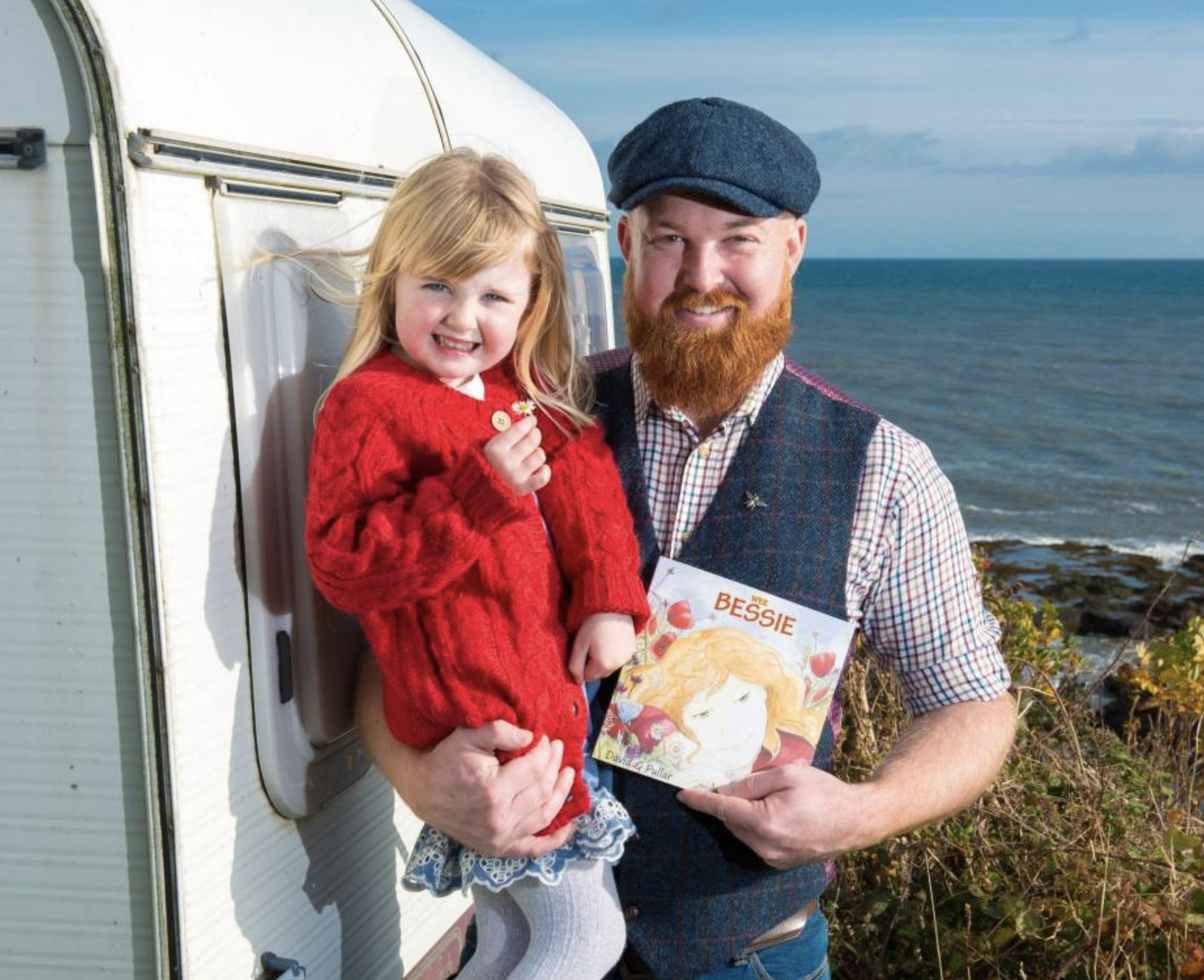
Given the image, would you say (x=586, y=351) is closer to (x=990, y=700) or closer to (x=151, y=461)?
(x=990, y=700)

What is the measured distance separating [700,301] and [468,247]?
0.55 metres

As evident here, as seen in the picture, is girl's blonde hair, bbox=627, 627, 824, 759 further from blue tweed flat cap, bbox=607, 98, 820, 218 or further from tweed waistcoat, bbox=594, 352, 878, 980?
blue tweed flat cap, bbox=607, 98, 820, 218

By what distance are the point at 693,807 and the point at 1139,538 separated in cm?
1821

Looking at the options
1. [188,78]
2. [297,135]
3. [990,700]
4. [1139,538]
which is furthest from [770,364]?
[1139,538]

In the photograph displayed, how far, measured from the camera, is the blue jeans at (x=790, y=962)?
2.43 m

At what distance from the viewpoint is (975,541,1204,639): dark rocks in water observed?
13.4 meters

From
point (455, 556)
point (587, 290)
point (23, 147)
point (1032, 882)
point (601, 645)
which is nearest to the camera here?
point (23, 147)

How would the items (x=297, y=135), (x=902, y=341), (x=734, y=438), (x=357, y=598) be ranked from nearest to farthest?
(x=357, y=598) → (x=297, y=135) → (x=734, y=438) → (x=902, y=341)

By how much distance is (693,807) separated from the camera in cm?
238

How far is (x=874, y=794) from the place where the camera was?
2.38 m

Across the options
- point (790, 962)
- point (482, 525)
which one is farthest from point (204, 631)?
point (790, 962)

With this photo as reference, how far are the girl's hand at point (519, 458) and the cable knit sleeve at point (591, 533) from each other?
0.19 m

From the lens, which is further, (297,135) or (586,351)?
(586,351)

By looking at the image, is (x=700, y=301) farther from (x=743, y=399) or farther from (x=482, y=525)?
(x=482, y=525)
